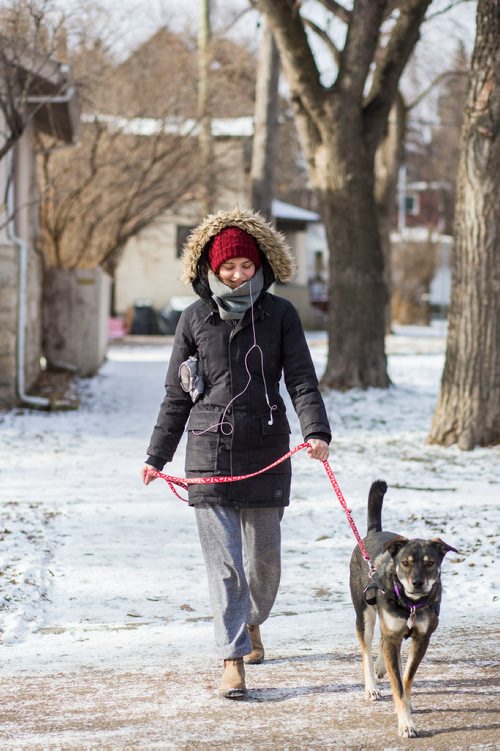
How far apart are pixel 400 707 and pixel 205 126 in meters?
21.3

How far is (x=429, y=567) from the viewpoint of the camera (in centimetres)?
396

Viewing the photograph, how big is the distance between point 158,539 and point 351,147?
8441mm

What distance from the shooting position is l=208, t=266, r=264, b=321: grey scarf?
458 centimetres

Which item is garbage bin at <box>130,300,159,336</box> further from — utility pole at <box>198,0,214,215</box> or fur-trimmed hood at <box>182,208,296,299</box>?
fur-trimmed hood at <box>182,208,296,299</box>

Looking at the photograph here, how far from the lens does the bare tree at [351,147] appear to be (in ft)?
47.5

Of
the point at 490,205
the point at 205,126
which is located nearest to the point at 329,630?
the point at 490,205

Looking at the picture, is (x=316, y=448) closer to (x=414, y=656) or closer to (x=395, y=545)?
(x=395, y=545)

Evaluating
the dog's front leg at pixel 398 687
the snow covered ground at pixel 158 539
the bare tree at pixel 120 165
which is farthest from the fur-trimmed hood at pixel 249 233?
the bare tree at pixel 120 165

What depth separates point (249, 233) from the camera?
15.3 feet

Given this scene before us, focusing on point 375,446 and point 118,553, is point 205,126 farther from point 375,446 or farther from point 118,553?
point 118,553

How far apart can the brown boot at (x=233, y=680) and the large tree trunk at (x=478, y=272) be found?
20.6 ft

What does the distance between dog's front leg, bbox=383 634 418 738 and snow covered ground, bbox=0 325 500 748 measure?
1142 millimetres

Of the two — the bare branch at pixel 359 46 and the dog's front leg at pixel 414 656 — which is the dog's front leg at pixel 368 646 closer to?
the dog's front leg at pixel 414 656

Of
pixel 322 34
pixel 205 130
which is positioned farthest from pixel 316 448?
pixel 205 130
